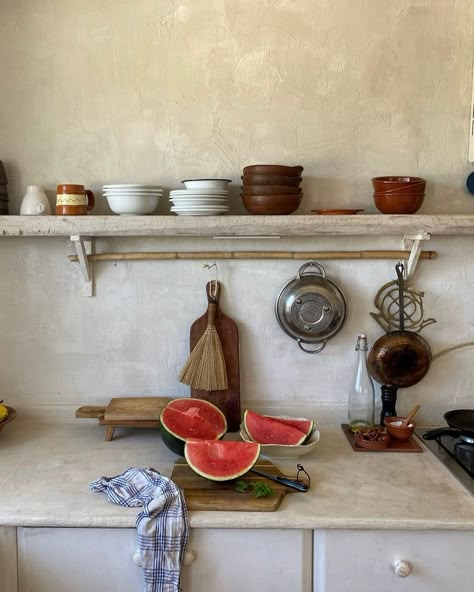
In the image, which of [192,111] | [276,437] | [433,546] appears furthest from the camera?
[192,111]

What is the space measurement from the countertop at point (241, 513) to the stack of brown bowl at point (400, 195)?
0.79 m

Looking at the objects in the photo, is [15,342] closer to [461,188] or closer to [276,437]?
[276,437]

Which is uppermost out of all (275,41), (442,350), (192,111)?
(275,41)

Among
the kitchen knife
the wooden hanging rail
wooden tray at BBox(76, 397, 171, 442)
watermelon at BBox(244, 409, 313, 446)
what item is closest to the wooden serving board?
the kitchen knife

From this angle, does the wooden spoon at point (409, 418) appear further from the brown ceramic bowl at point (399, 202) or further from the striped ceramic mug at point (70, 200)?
the striped ceramic mug at point (70, 200)

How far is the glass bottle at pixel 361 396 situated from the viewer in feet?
7.06

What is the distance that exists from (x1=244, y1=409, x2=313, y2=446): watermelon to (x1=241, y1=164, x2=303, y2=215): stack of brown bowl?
0.68 metres

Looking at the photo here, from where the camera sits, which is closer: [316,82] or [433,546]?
[433,546]

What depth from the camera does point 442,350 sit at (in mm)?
2221

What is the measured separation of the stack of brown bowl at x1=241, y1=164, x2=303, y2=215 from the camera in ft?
6.39

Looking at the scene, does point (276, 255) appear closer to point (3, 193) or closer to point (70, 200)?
point (70, 200)

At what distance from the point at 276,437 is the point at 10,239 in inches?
45.7

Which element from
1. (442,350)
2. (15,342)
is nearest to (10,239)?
(15,342)

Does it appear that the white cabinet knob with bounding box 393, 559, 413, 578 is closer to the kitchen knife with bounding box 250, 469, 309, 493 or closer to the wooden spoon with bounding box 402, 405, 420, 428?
the kitchen knife with bounding box 250, 469, 309, 493
